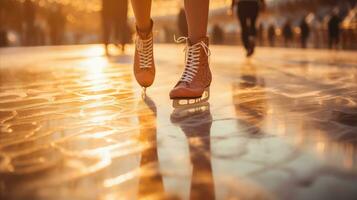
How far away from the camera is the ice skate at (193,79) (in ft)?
5.02

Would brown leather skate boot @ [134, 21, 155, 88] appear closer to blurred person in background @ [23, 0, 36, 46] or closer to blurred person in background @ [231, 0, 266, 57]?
blurred person in background @ [231, 0, 266, 57]

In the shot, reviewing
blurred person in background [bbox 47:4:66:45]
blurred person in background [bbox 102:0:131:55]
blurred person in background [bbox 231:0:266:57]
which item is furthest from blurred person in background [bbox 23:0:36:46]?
blurred person in background [bbox 231:0:266:57]

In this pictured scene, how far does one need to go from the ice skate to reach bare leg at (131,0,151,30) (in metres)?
0.29

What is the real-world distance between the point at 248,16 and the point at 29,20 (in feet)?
24.3

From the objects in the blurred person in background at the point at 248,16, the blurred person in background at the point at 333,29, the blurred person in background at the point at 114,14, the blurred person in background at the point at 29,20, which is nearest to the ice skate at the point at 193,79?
the blurred person in background at the point at 248,16

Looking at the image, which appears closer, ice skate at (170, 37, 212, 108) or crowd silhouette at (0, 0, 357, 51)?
ice skate at (170, 37, 212, 108)

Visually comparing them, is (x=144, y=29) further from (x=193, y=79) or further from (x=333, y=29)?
(x=333, y=29)

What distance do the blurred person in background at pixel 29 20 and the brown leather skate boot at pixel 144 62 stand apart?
30.7ft

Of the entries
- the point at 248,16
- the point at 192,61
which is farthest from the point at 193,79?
the point at 248,16

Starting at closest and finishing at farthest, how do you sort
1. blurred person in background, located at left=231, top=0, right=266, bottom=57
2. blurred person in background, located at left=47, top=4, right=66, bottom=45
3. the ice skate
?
the ice skate → blurred person in background, located at left=231, top=0, right=266, bottom=57 → blurred person in background, located at left=47, top=4, right=66, bottom=45

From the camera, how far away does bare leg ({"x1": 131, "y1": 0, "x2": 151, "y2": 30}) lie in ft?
6.00

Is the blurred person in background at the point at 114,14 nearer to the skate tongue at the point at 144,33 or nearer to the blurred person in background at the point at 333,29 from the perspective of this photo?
the skate tongue at the point at 144,33

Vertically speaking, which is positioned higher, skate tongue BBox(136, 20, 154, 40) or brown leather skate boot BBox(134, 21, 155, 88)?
skate tongue BBox(136, 20, 154, 40)

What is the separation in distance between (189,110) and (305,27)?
13303 millimetres
